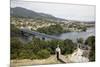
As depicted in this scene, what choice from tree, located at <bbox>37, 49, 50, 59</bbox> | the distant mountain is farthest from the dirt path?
the distant mountain

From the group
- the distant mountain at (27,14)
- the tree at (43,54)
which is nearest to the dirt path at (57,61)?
the tree at (43,54)

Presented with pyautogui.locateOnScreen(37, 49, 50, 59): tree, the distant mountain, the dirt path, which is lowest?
the dirt path

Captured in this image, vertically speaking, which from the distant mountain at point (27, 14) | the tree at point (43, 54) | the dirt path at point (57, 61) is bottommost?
the dirt path at point (57, 61)

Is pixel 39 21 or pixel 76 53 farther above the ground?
pixel 39 21

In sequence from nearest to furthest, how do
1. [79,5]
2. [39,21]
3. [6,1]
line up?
[6,1] < [39,21] < [79,5]

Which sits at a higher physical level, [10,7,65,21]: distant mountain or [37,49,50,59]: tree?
[10,7,65,21]: distant mountain

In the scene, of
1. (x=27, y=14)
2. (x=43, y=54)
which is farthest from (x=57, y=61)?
(x=27, y=14)

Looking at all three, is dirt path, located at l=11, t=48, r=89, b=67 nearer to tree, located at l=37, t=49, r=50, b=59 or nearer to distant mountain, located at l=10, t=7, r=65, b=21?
tree, located at l=37, t=49, r=50, b=59

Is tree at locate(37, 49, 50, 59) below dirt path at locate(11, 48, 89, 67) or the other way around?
the other way around

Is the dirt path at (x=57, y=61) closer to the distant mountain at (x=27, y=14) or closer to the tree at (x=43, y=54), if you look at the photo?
the tree at (x=43, y=54)
